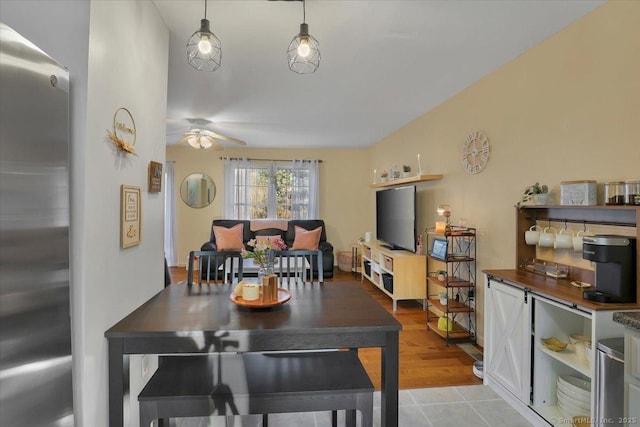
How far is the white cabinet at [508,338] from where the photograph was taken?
2.12 m

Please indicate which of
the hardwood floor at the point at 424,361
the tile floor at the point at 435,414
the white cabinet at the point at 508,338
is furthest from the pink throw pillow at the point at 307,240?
the white cabinet at the point at 508,338

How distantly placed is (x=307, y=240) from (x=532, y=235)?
4192mm

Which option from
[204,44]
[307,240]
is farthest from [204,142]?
[204,44]

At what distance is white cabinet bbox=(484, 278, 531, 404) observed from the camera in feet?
6.95

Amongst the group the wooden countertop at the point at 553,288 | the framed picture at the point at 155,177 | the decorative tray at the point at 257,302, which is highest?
the framed picture at the point at 155,177

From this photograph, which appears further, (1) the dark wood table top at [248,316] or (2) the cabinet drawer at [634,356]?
(1) the dark wood table top at [248,316]

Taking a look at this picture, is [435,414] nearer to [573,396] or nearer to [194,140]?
[573,396]

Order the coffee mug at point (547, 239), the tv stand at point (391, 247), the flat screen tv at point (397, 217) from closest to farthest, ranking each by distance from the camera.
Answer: the coffee mug at point (547, 239) → the flat screen tv at point (397, 217) → the tv stand at point (391, 247)

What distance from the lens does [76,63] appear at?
1.26 metres

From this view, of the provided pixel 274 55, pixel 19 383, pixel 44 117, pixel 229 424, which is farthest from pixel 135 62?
pixel 229 424

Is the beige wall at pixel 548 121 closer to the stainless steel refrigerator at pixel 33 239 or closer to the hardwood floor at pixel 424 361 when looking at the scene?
the hardwood floor at pixel 424 361

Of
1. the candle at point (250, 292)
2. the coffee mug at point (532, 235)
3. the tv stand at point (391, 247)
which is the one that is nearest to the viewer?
the candle at point (250, 292)

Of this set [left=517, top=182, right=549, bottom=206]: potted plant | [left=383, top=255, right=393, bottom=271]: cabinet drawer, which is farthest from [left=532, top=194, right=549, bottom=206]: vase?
[left=383, top=255, right=393, bottom=271]: cabinet drawer

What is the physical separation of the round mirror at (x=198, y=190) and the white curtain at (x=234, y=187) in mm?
336
